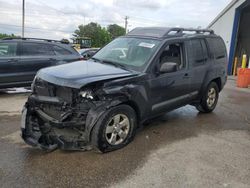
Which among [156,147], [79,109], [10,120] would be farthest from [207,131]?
[10,120]

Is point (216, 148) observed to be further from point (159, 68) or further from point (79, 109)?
point (79, 109)

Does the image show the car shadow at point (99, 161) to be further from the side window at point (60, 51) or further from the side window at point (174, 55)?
the side window at point (60, 51)

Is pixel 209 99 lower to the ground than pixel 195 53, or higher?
lower

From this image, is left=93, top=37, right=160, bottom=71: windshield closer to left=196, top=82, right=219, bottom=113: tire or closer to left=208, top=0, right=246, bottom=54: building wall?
left=196, top=82, right=219, bottom=113: tire

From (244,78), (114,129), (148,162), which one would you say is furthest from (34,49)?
(244,78)

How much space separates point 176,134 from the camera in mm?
4934

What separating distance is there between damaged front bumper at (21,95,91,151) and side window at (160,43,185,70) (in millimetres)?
2010

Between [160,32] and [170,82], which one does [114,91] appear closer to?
[170,82]

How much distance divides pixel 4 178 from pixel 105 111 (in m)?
1.54

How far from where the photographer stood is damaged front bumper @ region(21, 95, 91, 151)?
11.9 ft

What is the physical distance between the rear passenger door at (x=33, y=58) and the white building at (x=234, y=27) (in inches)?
462

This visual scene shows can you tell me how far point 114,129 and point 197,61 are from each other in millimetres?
2703

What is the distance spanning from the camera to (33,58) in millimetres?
7914

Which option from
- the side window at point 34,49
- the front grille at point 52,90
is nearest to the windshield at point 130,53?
the front grille at point 52,90
